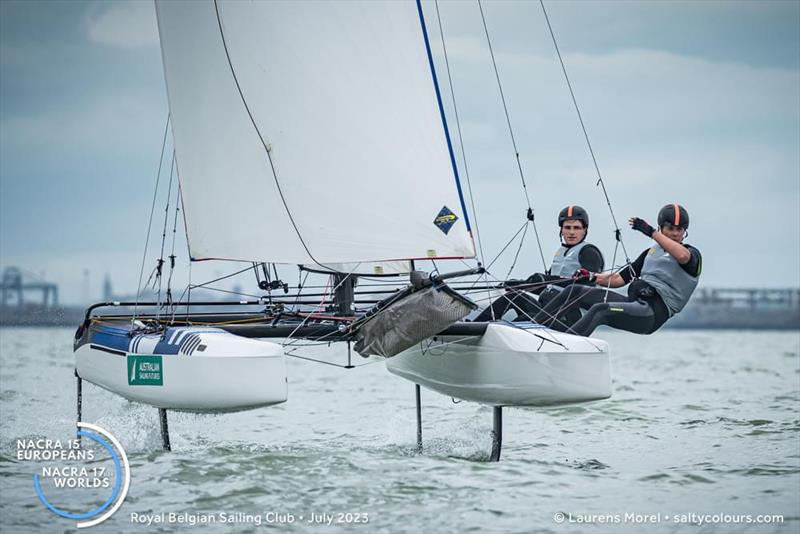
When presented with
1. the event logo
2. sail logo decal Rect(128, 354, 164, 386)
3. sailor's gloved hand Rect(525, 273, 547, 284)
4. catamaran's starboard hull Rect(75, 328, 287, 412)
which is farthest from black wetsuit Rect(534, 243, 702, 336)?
the event logo

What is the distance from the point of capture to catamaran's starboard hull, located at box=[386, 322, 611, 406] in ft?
24.5

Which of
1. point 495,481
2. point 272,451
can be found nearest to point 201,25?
point 272,451

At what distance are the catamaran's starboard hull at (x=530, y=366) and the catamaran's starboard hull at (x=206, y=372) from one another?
1.33 m

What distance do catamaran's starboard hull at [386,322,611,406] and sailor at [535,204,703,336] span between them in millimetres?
390

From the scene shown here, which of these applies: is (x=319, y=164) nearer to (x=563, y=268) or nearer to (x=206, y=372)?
(x=206, y=372)

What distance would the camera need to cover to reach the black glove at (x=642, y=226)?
776cm

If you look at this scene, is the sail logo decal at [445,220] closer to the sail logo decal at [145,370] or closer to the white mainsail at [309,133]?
the white mainsail at [309,133]

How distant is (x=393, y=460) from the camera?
7.91 metres

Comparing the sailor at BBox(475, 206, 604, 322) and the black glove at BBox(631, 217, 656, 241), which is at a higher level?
the black glove at BBox(631, 217, 656, 241)

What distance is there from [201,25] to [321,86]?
960 millimetres

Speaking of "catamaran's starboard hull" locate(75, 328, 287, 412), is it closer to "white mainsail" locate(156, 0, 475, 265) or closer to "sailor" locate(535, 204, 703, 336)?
"white mainsail" locate(156, 0, 475, 265)

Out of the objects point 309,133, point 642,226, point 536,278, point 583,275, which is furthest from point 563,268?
point 309,133

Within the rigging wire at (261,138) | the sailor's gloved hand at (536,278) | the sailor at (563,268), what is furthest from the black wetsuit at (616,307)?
the rigging wire at (261,138)

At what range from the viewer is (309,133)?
8062 millimetres
